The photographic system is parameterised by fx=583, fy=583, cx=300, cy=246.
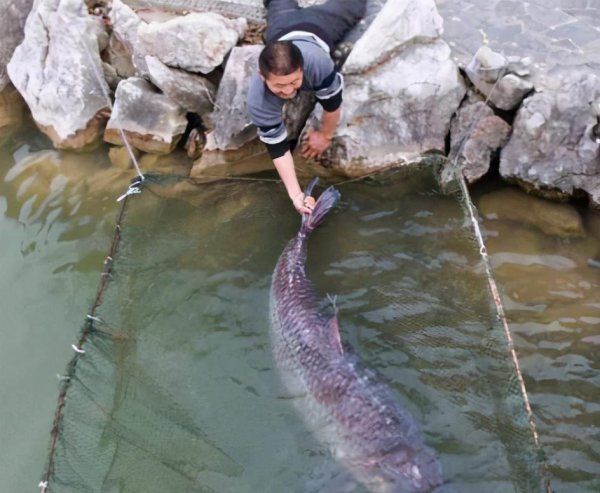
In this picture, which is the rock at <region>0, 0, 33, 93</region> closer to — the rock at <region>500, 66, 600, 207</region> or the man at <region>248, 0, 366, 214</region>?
the man at <region>248, 0, 366, 214</region>

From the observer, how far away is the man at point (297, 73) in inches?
165

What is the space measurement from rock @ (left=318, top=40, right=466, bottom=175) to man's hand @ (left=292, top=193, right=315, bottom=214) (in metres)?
0.96

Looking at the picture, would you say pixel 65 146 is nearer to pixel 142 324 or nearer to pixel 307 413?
pixel 142 324

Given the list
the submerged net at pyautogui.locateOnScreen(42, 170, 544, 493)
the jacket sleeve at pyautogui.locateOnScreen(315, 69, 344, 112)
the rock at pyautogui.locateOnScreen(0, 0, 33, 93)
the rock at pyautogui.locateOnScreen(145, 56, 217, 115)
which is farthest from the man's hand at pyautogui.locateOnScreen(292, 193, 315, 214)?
the rock at pyautogui.locateOnScreen(0, 0, 33, 93)

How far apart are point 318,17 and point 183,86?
161 centimetres

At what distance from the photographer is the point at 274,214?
5.44 m

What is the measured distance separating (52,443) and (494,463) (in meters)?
2.87

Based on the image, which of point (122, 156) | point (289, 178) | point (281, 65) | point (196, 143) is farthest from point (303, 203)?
point (122, 156)

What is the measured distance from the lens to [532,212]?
528cm

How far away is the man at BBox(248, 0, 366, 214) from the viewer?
4195 mm

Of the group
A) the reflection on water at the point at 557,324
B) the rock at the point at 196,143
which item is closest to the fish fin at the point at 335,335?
the reflection on water at the point at 557,324

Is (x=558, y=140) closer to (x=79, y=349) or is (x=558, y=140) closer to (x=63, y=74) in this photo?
(x=79, y=349)

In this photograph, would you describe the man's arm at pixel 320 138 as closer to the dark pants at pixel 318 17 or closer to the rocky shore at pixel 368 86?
the rocky shore at pixel 368 86

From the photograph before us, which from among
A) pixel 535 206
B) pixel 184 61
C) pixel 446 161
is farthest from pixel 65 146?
pixel 535 206
